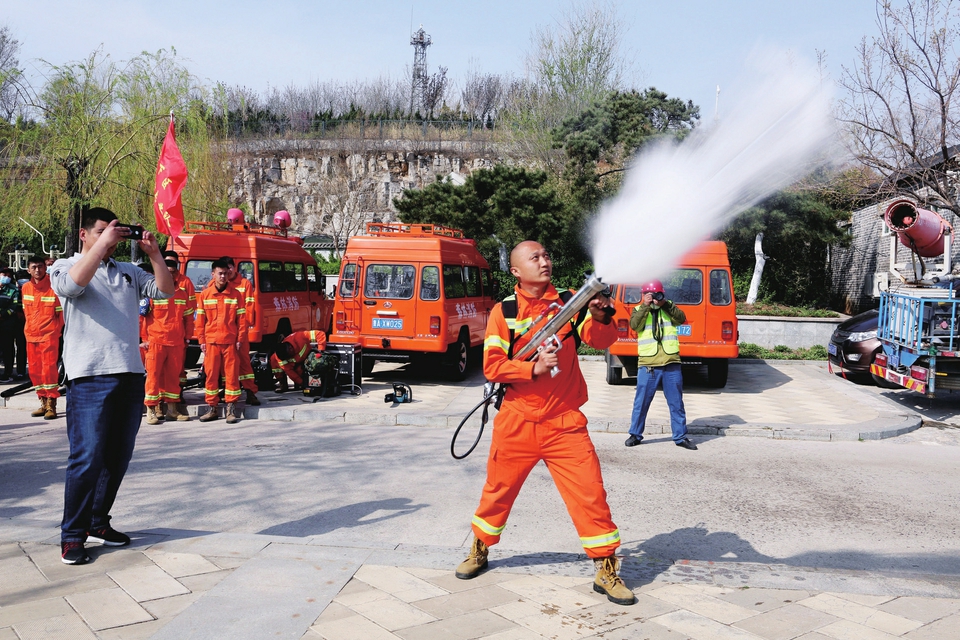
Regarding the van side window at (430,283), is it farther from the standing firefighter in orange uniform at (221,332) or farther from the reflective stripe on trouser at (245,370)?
the standing firefighter in orange uniform at (221,332)

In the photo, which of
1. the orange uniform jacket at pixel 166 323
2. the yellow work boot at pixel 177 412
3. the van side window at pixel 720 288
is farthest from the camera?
the van side window at pixel 720 288

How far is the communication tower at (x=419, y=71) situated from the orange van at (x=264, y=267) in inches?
1799

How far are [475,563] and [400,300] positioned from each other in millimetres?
9237

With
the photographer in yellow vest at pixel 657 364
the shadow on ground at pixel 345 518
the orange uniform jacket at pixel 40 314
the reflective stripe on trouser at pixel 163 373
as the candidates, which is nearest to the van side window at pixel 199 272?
the orange uniform jacket at pixel 40 314

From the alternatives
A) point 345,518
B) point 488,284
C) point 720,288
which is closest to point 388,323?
point 488,284

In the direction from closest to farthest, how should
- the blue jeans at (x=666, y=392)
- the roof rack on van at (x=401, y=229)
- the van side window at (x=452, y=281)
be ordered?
the blue jeans at (x=666, y=392) < the van side window at (x=452, y=281) < the roof rack on van at (x=401, y=229)

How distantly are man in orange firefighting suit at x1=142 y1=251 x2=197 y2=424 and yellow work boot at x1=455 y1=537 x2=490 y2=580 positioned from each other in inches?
241

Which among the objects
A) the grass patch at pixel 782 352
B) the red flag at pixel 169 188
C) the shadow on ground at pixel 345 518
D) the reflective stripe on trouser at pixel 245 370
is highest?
the red flag at pixel 169 188

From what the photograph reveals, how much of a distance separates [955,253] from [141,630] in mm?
19544

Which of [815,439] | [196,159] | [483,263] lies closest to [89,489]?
[815,439]

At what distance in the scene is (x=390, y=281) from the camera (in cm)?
1343

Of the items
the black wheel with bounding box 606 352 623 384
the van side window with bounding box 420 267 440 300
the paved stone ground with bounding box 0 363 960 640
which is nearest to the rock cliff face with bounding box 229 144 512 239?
the van side window with bounding box 420 267 440 300

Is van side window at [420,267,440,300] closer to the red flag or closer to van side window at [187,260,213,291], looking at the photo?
van side window at [187,260,213,291]

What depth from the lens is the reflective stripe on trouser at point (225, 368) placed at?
9.72 m
